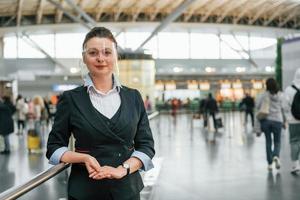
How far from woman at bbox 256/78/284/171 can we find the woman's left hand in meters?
7.08

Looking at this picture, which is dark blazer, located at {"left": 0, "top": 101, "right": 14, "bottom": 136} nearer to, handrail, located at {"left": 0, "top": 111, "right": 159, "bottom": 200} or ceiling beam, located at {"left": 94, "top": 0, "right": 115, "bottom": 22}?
handrail, located at {"left": 0, "top": 111, "right": 159, "bottom": 200}

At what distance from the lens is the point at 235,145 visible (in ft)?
44.1

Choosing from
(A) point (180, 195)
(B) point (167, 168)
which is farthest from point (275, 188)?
(B) point (167, 168)

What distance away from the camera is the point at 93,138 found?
1.99 metres

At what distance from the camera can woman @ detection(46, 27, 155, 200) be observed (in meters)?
1.98

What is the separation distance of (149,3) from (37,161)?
118 feet

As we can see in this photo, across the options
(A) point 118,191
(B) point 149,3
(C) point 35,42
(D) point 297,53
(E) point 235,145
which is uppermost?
(B) point 149,3

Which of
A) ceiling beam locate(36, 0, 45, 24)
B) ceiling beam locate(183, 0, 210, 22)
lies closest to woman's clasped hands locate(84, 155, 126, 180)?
ceiling beam locate(36, 0, 45, 24)

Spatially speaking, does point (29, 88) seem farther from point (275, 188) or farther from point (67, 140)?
point (67, 140)

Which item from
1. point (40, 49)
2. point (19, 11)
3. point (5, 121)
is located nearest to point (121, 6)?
point (19, 11)

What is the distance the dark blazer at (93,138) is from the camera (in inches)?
78.4

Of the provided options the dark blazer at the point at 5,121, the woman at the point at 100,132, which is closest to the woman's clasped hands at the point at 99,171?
the woman at the point at 100,132

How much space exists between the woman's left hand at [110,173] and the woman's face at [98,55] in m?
0.44

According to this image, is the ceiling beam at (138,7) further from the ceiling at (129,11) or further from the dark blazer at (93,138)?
the dark blazer at (93,138)
